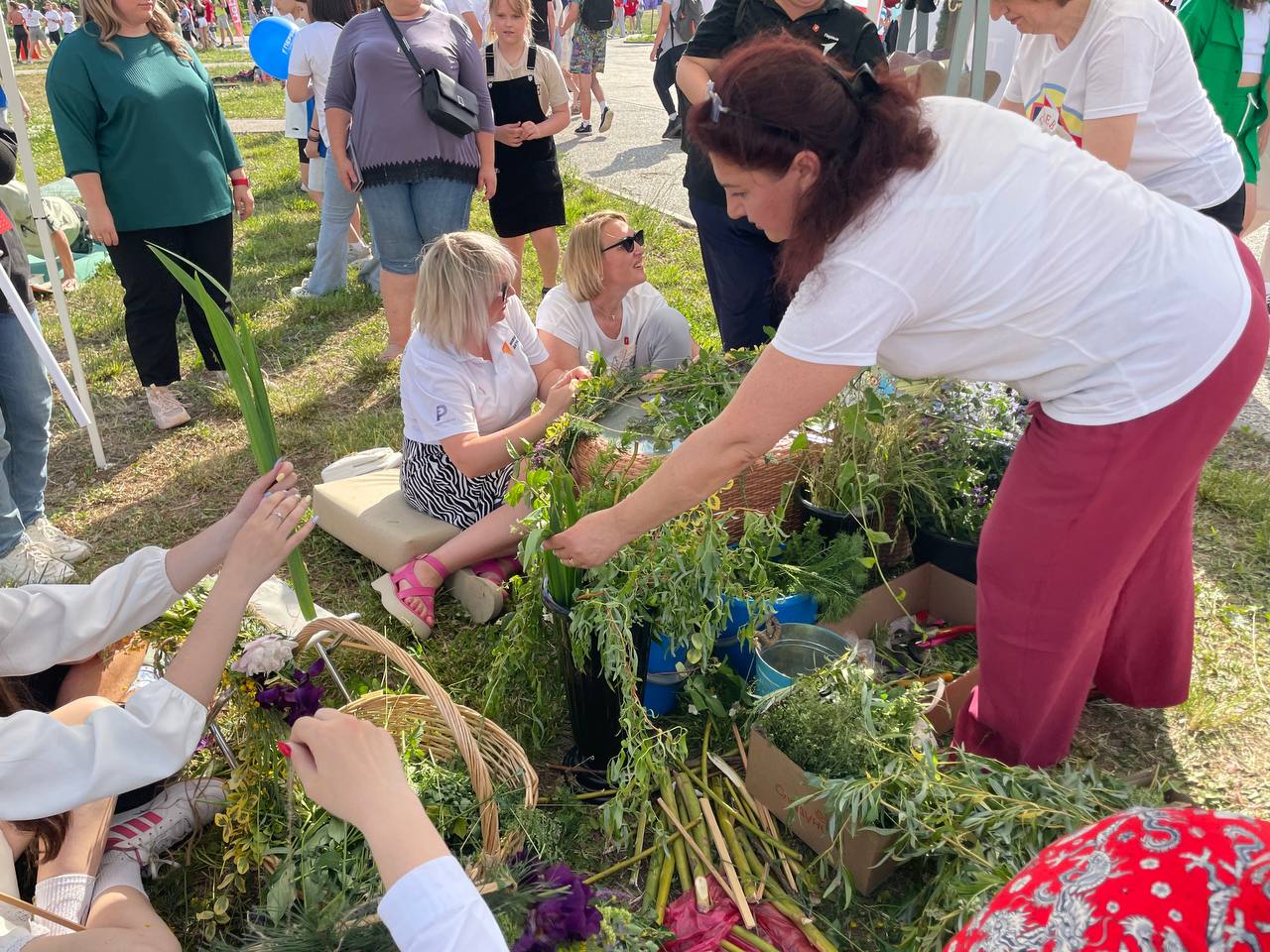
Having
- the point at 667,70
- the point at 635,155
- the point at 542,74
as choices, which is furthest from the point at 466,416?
the point at 635,155

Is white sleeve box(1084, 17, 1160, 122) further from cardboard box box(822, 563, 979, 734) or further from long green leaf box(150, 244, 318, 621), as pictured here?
long green leaf box(150, 244, 318, 621)

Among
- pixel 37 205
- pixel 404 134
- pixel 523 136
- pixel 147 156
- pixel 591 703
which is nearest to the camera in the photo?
pixel 591 703

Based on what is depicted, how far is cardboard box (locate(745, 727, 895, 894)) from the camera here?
1.95 m

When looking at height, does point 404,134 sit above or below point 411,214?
above

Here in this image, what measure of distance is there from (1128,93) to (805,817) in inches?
83.3

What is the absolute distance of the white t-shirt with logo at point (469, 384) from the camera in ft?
9.96

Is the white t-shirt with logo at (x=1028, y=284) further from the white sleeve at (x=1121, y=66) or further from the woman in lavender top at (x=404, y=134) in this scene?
the woman in lavender top at (x=404, y=134)

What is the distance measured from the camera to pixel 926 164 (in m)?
1.61

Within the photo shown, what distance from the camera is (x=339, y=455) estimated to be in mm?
4109

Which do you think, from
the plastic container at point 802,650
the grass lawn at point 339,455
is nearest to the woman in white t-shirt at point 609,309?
the grass lawn at point 339,455

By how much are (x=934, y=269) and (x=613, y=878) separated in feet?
4.82

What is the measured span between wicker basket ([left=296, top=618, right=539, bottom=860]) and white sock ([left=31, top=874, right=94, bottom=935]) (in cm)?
59

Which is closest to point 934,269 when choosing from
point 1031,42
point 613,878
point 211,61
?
point 613,878

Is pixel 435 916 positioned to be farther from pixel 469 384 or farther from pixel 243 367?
pixel 469 384
